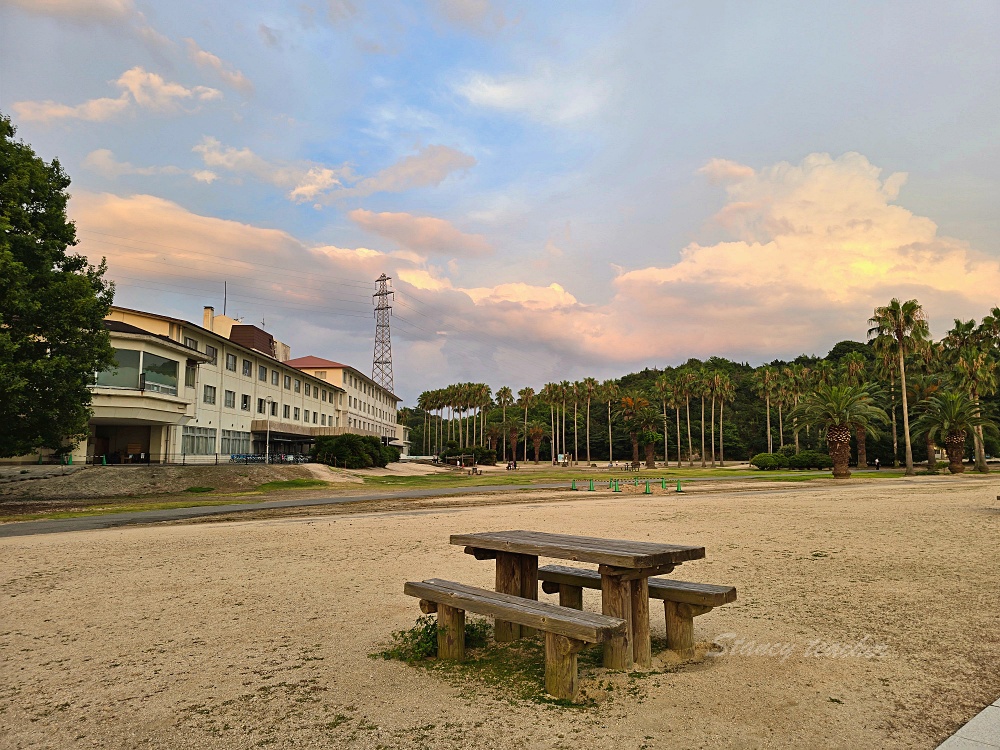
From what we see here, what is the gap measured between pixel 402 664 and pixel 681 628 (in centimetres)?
270

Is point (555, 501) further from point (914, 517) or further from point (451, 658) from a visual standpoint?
point (451, 658)

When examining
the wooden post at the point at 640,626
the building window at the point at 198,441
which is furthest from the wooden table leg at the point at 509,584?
the building window at the point at 198,441

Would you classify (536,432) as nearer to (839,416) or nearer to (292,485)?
(839,416)

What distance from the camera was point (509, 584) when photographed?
6.54 meters

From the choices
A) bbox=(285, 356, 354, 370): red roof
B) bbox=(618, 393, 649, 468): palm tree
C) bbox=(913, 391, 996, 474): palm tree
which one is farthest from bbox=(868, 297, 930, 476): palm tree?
bbox=(285, 356, 354, 370): red roof

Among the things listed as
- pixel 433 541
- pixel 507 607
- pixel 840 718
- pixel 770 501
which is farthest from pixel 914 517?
pixel 507 607

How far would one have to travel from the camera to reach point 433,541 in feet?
45.2

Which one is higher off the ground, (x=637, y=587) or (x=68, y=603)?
(x=637, y=587)

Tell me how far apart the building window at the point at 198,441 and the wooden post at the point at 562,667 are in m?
44.7

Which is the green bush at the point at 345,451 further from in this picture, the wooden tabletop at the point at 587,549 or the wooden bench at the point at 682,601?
the wooden bench at the point at 682,601

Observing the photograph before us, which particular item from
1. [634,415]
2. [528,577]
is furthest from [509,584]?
[634,415]

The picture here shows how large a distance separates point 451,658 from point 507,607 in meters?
1.05

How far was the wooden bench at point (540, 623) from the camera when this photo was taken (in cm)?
479

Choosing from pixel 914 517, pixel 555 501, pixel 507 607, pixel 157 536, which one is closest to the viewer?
pixel 507 607
